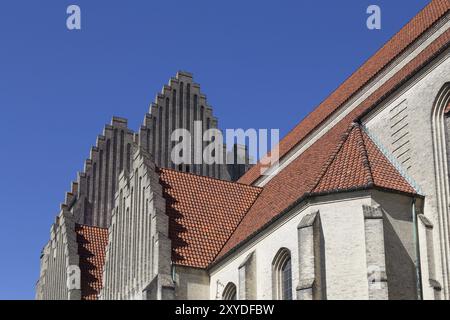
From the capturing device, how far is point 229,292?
33.8 meters

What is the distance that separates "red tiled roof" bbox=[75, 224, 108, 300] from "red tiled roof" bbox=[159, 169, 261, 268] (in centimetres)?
674

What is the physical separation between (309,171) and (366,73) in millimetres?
7964

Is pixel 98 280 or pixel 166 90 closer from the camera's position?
pixel 98 280

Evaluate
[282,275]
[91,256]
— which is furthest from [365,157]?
[91,256]

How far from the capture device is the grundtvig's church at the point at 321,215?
28.5 meters

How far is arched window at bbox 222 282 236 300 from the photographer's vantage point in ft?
110

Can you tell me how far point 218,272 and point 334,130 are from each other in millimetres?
7089

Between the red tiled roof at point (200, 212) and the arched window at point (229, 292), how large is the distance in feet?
4.01

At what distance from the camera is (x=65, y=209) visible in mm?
44688

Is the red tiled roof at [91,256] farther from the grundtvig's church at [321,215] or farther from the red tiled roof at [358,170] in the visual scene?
the red tiled roof at [358,170]

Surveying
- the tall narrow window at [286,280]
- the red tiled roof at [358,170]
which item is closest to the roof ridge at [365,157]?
the red tiled roof at [358,170]
